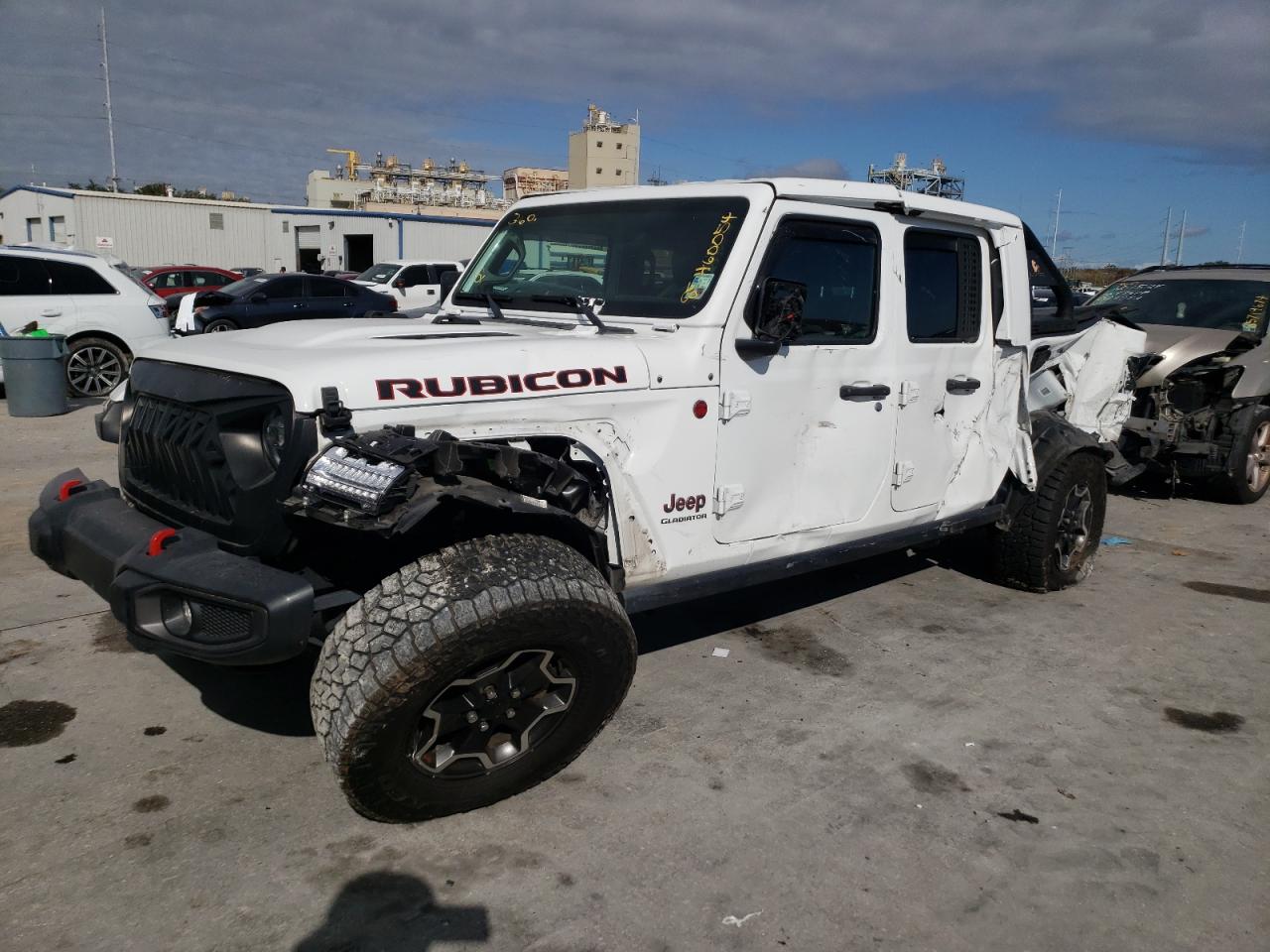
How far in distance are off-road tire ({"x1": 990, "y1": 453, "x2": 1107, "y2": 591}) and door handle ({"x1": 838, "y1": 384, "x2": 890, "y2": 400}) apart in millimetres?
1614

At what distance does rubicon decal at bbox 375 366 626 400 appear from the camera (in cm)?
288

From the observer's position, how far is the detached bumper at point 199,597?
8.50 ft

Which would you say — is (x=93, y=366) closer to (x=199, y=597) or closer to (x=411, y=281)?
(x=199, y=597)

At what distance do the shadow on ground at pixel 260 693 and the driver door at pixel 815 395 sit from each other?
181 centimetres

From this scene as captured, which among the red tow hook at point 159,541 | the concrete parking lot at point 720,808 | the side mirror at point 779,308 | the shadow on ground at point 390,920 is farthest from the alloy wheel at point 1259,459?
the red tow hook at point 159,541

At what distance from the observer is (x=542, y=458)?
9.80 ft

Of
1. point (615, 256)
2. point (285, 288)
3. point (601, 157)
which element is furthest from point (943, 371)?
point (285, 288)

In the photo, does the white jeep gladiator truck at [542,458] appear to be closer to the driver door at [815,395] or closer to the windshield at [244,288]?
the driver door at [815,395]

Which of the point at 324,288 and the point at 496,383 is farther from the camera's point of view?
the point at 324,288

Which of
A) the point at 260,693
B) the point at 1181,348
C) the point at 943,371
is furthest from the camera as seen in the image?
the point at 1181,348

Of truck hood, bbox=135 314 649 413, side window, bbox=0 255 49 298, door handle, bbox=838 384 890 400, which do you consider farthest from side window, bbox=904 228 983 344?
side window, bbox=0 255 49 298

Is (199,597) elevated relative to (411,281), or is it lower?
lower

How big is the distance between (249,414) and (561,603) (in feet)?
3.69

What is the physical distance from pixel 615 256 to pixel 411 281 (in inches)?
768
